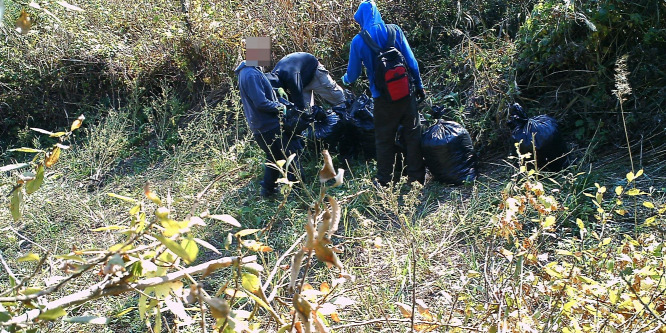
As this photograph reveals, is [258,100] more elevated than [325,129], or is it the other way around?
[258,100]

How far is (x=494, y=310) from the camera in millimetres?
2430

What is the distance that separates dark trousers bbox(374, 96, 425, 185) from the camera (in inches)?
210

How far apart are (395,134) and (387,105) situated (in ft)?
0.93

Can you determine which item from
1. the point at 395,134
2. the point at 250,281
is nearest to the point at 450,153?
the point at 395,134

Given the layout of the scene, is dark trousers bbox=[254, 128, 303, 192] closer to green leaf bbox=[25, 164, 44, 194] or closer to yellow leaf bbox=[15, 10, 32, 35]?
green leaf bbox=[25, 164, 44, 194]

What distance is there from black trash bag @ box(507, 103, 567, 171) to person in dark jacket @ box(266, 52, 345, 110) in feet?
6.49

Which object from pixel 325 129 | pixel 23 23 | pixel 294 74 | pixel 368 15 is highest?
pixel 23 23

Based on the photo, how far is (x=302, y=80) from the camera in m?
6.30

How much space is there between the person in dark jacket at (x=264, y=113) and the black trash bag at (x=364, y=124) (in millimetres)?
672

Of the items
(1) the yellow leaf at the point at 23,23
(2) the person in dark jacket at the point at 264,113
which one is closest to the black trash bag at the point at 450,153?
(2) the person in dark jacket at the point at 264,113

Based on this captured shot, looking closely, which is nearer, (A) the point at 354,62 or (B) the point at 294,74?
(A) the point at 354,62

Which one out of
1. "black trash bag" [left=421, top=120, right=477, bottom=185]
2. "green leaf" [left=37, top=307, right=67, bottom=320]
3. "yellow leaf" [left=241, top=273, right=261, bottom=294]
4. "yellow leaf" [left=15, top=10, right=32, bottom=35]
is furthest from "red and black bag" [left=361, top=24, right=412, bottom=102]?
"green leaf" [left=37, top=307, right=67, bottom=320]

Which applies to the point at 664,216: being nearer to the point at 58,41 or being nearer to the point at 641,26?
the point at 641,26

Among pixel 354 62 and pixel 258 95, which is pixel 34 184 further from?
pixel 354 62
